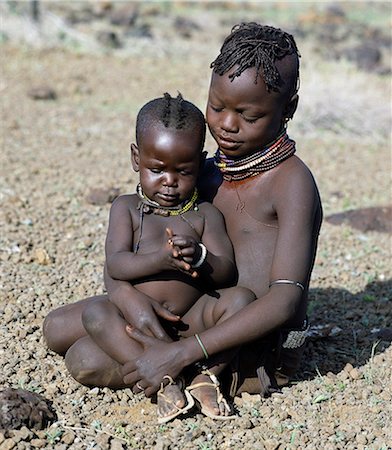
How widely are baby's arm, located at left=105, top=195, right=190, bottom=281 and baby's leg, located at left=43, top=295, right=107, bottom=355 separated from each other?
0.32 meters

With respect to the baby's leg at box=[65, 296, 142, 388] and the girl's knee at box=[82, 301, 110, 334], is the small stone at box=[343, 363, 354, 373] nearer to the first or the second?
the baby's leg at box=[65, 296, 142, 388]

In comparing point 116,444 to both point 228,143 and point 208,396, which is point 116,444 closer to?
point 208,396

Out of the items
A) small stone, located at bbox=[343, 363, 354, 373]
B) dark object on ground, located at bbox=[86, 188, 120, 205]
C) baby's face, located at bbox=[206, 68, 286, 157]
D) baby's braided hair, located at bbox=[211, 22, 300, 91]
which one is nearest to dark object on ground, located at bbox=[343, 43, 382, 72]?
dark object on ground, located at bbox=[86, 188, 120, 205]

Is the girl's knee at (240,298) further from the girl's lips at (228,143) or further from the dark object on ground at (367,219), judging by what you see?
the dark object on ground at (367,219)

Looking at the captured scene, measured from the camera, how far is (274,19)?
68.8 ft

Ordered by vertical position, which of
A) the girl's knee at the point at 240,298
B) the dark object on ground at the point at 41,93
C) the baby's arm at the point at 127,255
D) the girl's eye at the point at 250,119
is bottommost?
the dark object on ground at the point at 41,93

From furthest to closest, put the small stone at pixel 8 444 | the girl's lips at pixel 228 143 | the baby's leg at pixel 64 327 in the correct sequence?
the baby's leg at pixel 64 327 → the girl's lips at pixel 228 143 → the small stone at pixel 8 444

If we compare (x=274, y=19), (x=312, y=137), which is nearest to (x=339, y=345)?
(x=312, y=137)

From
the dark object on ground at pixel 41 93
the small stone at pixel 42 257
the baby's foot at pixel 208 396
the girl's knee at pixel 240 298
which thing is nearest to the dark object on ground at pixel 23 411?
the baby's foot at pixel 208 396

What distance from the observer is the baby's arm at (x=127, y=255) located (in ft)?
10.3

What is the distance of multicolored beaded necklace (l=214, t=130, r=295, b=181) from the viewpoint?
3396 millimetres

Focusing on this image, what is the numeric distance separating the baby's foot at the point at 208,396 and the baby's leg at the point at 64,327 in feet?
1.92

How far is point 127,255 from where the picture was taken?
3.29m

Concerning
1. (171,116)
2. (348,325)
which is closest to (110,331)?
(171,116)
